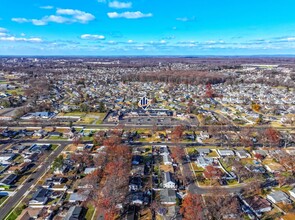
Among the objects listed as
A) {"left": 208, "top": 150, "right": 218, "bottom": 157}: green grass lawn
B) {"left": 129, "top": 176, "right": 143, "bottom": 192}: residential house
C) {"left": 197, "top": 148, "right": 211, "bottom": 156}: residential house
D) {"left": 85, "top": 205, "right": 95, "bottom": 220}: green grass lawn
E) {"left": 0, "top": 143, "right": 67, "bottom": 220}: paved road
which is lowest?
{"left": 208, "top": 150, "right": 218, "bottom": 157}: green grass lawn

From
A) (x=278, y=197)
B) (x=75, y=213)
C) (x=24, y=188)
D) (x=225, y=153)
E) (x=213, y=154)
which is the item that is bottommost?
(x=213, y=154)

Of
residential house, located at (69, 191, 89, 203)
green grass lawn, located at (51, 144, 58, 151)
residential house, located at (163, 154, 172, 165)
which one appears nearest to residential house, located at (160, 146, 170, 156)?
residential house, located at (163, 154, 172, 165)

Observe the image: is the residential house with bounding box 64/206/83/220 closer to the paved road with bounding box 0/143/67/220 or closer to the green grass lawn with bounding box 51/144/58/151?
the paved road with bounding box 0/143/67/220

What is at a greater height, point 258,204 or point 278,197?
point 278,197

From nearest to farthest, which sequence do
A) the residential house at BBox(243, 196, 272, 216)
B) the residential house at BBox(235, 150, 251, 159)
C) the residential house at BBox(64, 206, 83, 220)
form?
the residential house at BBox(64, 206, 83, 220)
the residential house at BBox(243, 196, 272, 216)
the residential house at BBox(235, 150, 251, 159)

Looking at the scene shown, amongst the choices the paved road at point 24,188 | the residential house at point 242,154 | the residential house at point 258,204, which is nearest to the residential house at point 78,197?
the paved road at point 24,188

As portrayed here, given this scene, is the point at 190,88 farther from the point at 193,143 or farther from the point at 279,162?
the point at 279,162

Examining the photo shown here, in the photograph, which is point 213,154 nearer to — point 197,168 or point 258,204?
point 197,168

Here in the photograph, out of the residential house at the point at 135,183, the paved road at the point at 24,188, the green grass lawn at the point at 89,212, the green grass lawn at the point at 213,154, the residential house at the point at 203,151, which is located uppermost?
the residential house at the point at 135,183

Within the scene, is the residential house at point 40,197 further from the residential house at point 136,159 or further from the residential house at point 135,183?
the residential house at point 136,159

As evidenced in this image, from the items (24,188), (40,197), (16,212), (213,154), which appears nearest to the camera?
(16,212)

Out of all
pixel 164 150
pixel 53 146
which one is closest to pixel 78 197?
pixel 164 150

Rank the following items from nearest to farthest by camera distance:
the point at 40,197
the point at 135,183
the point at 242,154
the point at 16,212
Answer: the point at 16,212 → the point at 40,197 → the point at 135,183 → the point at 242,154
